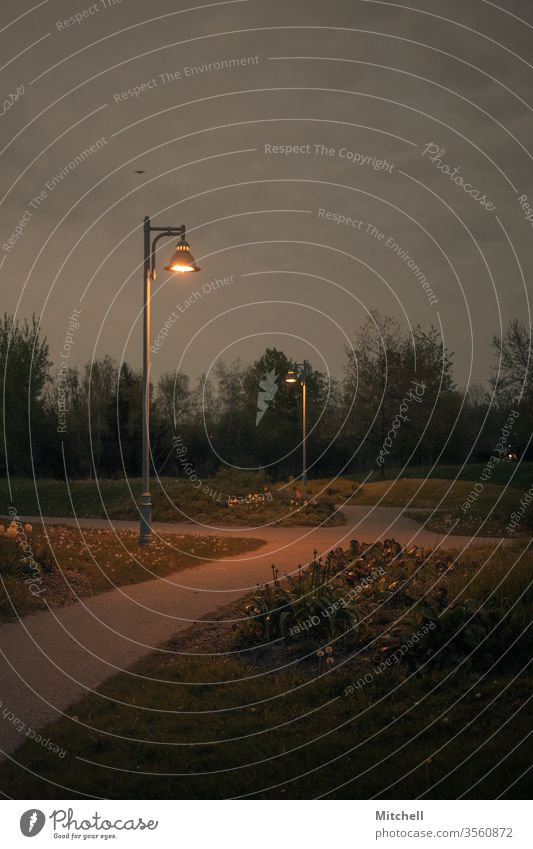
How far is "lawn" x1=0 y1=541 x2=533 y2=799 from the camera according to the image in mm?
4938

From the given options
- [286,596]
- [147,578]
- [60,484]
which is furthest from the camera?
[60,484]

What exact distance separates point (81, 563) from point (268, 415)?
44.3m

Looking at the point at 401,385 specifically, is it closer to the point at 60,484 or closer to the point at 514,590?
the point at 60,484

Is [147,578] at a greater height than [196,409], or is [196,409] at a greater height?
[196,409]

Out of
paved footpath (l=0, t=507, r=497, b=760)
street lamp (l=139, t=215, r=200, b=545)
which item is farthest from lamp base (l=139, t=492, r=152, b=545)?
paved footpath (l=0, t=507, r=497, b=760)

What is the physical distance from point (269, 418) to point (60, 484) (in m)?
23.8

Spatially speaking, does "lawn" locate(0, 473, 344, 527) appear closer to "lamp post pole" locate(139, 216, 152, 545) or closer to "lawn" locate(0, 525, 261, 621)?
"lawn" locate(0, 525, 261, 621)

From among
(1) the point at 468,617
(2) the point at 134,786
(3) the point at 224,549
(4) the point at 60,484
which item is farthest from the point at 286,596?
(4) the point at 60,484

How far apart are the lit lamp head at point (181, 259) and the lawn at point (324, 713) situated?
7698 mm

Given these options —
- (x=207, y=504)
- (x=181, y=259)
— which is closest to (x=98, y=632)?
(x=181, y=259)

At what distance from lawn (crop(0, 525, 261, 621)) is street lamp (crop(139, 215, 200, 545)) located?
0.59m

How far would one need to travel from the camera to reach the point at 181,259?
14.6m
